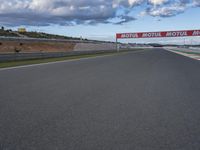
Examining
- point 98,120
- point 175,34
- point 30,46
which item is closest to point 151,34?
point 175,34

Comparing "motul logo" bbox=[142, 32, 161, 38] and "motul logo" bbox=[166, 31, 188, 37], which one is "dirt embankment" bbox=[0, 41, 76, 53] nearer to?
"motul logo" bbox=[142, 32, 161, 38]

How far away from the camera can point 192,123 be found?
5.19 metres

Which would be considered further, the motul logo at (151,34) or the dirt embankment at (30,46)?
the dirt embankment at (30,46)

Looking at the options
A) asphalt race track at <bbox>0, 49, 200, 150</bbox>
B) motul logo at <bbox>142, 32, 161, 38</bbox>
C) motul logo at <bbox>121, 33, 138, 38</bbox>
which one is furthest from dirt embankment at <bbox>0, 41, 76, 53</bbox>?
asphalt race track at <bbox>0, 49, 200, 150</bbox>

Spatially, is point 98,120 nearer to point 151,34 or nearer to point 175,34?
point 175,34

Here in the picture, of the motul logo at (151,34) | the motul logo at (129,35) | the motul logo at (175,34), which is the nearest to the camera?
the motul logo at (175,34)

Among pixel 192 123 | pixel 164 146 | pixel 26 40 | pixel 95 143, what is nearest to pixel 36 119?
pixel 95 143

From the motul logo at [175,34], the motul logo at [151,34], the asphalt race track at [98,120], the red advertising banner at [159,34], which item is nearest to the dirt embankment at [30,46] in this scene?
the red advertising banner at [159,34]

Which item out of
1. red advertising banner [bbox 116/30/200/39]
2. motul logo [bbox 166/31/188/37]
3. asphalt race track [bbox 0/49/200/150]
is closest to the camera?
asphalt race track [bbox 0/49/200/150]

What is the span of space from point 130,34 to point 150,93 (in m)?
49.2

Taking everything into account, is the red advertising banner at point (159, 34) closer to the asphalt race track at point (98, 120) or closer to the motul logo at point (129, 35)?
the motul logo at point (129, 35)

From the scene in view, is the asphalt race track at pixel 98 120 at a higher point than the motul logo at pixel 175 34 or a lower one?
lower

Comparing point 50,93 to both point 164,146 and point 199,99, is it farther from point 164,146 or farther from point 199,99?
point 164,146

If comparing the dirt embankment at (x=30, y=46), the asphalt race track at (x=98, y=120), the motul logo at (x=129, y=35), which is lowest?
the dirt embankment at (x=30, y=46)
